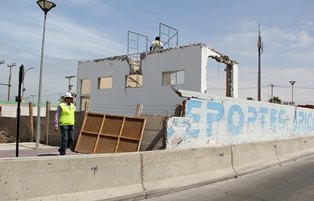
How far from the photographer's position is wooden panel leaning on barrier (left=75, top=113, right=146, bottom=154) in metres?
12.2

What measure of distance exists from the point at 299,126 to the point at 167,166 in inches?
619

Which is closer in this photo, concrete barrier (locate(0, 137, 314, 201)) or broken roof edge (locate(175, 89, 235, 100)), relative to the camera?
concrete barrier (locate(0, 137, 314, 201))

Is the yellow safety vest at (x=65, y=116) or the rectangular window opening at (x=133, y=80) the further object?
the rectangular window opening at (x=133, y=80)

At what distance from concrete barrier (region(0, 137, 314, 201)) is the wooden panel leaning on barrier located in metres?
3.39

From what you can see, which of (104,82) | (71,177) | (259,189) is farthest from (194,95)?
(104,82)

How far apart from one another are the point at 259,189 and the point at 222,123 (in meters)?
4.90

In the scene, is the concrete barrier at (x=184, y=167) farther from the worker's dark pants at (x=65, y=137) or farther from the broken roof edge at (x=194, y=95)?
the worker's dark pants at (x=65, y=137)

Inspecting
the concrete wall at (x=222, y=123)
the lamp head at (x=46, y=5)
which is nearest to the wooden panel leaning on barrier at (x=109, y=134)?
the concrete wall at (x=222, y=123)

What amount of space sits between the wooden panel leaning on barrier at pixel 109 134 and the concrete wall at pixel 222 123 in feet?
4.64

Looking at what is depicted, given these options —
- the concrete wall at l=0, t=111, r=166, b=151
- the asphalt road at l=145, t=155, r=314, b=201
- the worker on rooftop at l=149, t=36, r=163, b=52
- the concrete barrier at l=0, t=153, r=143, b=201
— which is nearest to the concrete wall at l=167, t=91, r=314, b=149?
the concrete wall at l=0, t=111, r=166, b=151

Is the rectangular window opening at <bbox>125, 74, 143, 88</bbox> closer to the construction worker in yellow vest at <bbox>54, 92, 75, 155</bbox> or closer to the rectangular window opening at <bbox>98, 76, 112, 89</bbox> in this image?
the rectangular window opening at <bbox>98, 76, 112, 89</bbox>

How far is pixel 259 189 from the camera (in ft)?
26.9

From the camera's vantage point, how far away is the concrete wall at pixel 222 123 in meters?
11.4

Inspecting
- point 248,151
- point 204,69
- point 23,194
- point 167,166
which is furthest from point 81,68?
point 23,194
